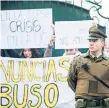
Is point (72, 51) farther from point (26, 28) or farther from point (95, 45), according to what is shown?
point (95, 45)

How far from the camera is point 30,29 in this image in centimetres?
775

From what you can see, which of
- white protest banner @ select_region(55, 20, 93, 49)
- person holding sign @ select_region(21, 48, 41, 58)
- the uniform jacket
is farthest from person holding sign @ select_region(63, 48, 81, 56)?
the uniform jacket

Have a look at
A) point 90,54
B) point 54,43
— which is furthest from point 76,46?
point 90,54

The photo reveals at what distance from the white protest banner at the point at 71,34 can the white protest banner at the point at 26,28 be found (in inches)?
6.8

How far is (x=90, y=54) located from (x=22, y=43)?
7.61 feet

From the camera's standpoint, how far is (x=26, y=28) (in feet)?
25.5

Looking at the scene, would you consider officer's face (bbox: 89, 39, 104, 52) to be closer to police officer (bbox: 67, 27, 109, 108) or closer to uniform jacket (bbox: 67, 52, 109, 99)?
police officer (bbox: 67, 27, 109, 108)

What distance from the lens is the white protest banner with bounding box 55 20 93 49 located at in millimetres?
7473

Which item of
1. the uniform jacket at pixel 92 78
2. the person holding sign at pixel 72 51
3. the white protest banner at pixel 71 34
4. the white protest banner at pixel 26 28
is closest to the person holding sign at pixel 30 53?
the white protest banner at pixel 26 28

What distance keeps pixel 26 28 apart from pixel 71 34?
791 mm

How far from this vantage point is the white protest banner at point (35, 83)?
7.60 metres

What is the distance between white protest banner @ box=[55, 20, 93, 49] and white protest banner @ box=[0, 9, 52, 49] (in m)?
0.17

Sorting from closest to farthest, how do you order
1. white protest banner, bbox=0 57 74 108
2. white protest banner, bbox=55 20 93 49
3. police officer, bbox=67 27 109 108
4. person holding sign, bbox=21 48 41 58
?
police officer, bbox=67 27 109 108 → white protest banner, bbox=55 20 93 49 → white protest banner, bbox=0 57 74 108 → person holding sign, bbox=21 48 41 58

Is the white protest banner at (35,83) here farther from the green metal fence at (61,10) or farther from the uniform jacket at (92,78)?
the uniform jacket at (92,78)
